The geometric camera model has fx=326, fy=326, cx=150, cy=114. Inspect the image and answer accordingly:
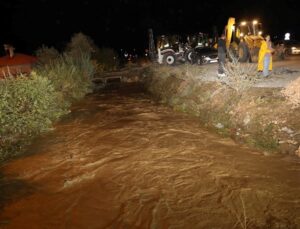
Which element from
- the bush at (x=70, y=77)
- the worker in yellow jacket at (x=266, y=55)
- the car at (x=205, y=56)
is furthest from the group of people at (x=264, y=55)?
the car at (x=205, y=56)

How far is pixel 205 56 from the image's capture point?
69.7 ft

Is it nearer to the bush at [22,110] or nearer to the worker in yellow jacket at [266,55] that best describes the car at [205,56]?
the worker in yellow jacket at [266,55]

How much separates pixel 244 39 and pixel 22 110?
1393 cm

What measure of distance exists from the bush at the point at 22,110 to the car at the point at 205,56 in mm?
12615

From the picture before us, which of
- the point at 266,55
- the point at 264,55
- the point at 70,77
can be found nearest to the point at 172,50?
the point at 70,77

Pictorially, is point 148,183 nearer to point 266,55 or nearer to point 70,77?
point 266,55

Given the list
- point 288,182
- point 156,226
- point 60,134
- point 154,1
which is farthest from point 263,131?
point 154,1

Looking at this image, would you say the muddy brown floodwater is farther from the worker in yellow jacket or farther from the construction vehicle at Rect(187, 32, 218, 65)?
the construction vehicle at Rect(187, 32, 218, 65)

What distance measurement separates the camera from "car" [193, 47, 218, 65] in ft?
69.4

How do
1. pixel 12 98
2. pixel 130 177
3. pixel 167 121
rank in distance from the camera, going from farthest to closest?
pixel 167 121
pixel 12 98
pixel 130 177

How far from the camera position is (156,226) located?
4.80m

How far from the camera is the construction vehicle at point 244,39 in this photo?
687 inches

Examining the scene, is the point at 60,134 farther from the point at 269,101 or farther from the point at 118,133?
the point at 269,101

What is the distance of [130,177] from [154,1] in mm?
43120
